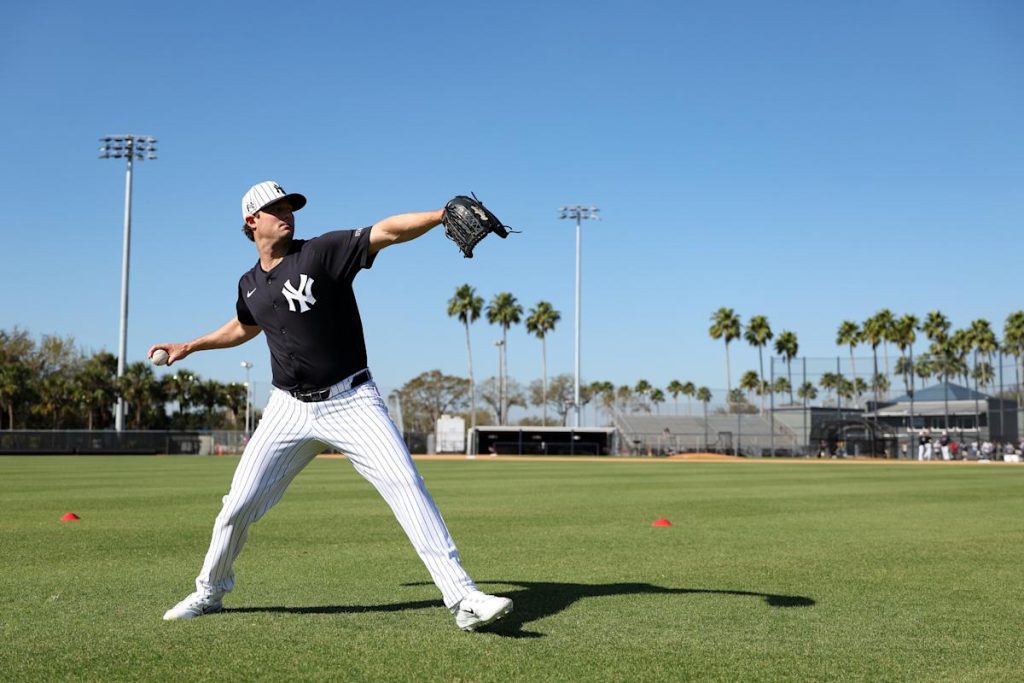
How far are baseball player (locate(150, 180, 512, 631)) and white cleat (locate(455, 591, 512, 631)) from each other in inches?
0.6

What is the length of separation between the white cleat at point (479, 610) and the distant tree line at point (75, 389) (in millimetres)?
64722

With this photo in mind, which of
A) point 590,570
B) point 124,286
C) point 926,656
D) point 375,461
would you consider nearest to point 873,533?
point 590,570

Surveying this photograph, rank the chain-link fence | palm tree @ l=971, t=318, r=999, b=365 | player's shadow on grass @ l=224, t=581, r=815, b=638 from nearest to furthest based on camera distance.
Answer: player's shadow on grass @ l=224, t=581, r=815, b=638 → the chain-link fence → palm tree @ l=971, t=318, r=999, b=365

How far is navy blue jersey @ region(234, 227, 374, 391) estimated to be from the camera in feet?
17.0

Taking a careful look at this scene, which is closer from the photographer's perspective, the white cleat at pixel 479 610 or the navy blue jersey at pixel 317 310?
the white cleat at pixel 479 610

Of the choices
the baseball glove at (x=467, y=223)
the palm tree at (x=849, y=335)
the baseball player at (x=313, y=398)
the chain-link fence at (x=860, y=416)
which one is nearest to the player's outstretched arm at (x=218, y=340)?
the baseball player at (x=313, y=398)

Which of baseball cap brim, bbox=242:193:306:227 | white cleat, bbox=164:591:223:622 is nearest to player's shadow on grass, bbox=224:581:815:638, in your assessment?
white cleat, bbox=164:591:223:622

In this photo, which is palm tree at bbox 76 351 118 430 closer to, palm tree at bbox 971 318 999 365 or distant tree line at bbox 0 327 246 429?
distant tree line at bbox 0 327 246 429

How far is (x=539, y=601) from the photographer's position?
20.2ft

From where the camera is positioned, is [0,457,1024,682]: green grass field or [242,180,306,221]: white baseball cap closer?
[0,457,1024,682]: green grass field

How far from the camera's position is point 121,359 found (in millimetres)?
62531

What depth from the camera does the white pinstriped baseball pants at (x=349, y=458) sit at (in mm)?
5125

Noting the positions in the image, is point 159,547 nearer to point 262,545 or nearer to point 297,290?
point 262,545

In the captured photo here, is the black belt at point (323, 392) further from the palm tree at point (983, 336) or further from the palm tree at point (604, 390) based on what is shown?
the palm tree at point (604, 390)
